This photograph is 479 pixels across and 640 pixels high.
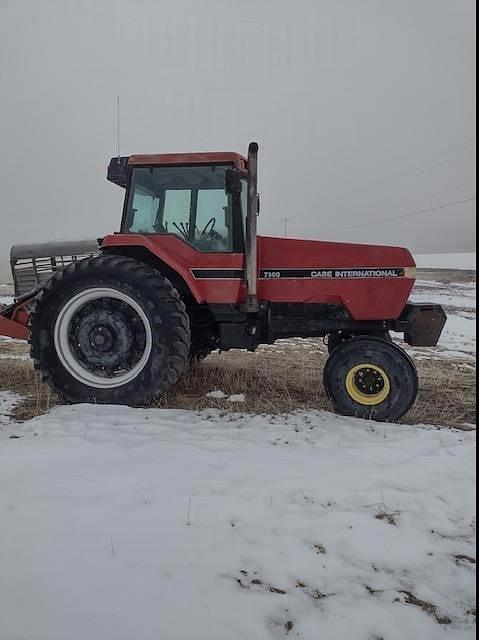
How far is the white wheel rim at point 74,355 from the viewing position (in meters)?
4.07

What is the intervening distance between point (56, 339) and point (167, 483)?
7.11 feet

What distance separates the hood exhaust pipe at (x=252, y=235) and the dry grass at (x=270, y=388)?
986 millimetres

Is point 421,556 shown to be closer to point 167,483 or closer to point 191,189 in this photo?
point 167,483

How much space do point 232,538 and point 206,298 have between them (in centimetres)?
250

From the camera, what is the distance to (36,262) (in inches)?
271

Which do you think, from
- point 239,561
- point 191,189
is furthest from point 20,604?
point 191,189

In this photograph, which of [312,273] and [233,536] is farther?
[312,273]

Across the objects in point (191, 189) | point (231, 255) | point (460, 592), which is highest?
point (191, 189)

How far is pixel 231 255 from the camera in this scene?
4.16m

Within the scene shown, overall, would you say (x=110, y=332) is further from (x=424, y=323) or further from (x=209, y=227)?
(x=424, y=323)

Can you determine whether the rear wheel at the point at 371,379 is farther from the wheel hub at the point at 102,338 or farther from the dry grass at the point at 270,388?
the wheel hub at the point at 102,338

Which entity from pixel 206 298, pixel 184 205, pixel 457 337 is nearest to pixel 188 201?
pixel 184 205

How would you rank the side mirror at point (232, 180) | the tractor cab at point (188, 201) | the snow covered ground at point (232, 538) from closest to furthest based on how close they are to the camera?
the snow covered ground at point (232, 538), the side mirror at point (232, 180), the tractor cab at point (188, 201)

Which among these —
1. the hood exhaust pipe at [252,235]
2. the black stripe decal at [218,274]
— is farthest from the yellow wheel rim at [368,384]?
the black stripe decal at [218,274]
